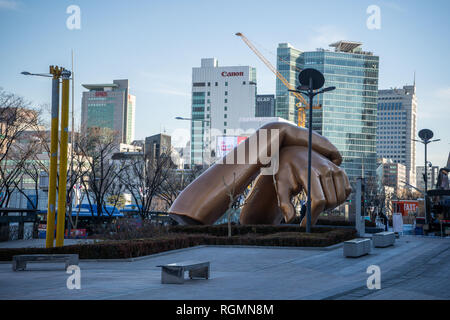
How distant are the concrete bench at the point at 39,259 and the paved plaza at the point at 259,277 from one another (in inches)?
12.5

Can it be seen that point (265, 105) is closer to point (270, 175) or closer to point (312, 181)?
point (270, 175)

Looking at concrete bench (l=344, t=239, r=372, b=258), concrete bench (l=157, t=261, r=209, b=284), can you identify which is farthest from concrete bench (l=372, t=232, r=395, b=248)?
concrete bench (l=157, t=261, r=209, b=284)

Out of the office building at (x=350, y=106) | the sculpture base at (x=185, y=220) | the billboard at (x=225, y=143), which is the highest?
the office building at (x=350, y=106)

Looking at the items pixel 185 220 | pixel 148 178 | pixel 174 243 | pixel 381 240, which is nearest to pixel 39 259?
pixel 174 243

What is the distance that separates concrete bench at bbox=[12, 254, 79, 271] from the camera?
15594 millimetres

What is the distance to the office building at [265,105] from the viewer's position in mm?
182250

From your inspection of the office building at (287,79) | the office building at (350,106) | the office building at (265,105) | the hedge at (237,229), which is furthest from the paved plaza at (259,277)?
the office building at (287,79)

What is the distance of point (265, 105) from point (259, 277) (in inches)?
6736

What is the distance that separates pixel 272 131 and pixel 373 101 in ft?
494

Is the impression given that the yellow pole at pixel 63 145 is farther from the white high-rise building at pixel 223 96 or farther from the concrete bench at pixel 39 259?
the white high-rise building at pixel 223 96

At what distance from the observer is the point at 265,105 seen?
183750 mm
